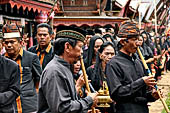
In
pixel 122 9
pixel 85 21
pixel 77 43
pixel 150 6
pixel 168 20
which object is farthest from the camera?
pixel 168 20

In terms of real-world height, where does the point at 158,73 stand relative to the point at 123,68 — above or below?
below

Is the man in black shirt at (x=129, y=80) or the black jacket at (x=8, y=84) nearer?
the black jacket at (x=8, y=84)

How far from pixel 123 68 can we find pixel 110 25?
17.8m

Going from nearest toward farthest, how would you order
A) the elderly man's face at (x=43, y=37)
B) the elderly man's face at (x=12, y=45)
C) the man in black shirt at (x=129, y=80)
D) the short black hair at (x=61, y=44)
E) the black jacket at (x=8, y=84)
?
the short black hair at (x=61, y=44), the black jacket at (x=8, y=84), the man in black shirt at (x=129, y=80), the elderly man's face at (x=12, y=45), the elderly man's face at (x=43, y=37)

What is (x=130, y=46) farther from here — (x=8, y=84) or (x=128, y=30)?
(x=8, y=84)

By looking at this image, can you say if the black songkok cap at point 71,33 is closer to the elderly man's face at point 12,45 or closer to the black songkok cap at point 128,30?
the black songkok cap at point 128,30

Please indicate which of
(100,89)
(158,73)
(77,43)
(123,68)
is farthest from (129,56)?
(158,73)

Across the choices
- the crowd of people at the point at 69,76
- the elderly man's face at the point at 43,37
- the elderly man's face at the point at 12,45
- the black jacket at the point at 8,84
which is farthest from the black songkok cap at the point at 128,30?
the elderly man's face at the point at 43,37

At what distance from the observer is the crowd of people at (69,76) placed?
3652 mm

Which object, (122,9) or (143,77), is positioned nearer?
(143,77)

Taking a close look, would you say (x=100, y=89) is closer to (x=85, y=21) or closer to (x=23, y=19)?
(x=23, y=19)

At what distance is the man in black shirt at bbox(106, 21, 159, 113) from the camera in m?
4.56

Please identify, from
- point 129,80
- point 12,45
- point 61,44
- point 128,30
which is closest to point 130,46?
point 128,30

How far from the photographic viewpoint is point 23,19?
14.2 meters
